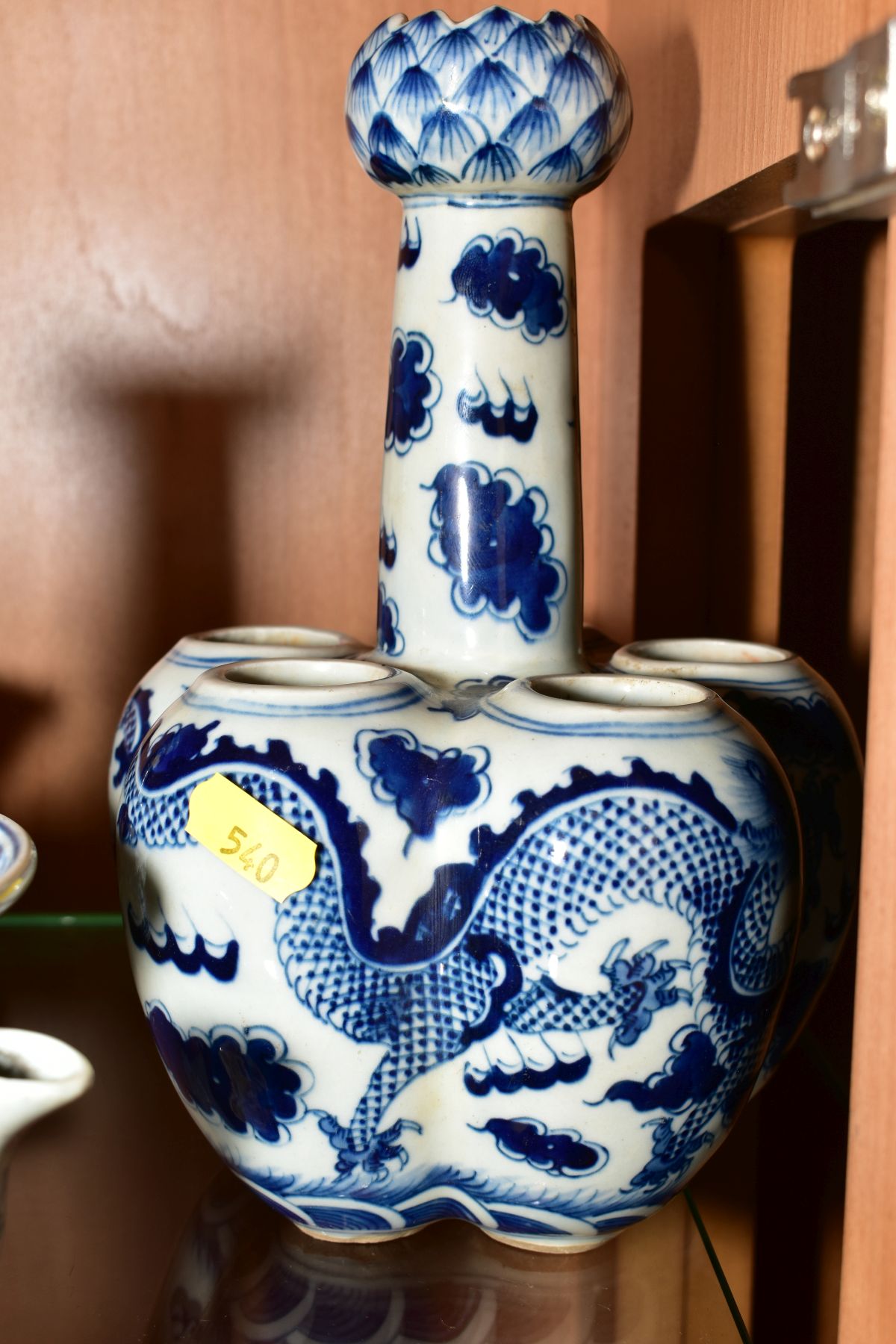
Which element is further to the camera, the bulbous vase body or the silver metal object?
the bulbous vase body

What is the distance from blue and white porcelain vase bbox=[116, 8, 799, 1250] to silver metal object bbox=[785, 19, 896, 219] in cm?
18

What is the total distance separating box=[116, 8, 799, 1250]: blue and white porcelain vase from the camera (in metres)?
0.55

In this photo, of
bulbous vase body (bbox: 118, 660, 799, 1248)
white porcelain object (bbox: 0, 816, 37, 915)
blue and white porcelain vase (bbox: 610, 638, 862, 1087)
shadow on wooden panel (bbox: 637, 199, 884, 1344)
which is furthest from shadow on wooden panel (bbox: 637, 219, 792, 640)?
white porcelain object (bbox: 0, 816, 37, 915)

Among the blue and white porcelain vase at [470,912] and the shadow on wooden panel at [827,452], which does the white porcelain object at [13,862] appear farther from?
the shadow on wooden panel at [827,452]

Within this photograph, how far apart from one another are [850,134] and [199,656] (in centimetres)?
40

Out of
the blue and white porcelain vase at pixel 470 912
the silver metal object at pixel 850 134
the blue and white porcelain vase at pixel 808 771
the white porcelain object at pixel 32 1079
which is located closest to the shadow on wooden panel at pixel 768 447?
the blue and white porcelain vase at pixel 808 771

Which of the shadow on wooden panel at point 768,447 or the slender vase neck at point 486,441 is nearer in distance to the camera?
the slender vase neck at point 486,441

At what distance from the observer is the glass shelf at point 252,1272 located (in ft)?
1.93

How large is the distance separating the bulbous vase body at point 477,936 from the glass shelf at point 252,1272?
4 cm

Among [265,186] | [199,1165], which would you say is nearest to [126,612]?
[265,186]

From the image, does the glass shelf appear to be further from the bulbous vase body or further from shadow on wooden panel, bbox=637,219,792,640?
shadow on wooden panel, bbox=637,219,792,640

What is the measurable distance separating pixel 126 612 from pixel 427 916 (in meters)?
0.49

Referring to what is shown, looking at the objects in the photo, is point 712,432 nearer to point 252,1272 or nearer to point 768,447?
point 768,447

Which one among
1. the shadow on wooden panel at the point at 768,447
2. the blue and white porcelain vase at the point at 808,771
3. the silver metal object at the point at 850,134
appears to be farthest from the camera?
the shadow on wooden panel at the point at 768,447
